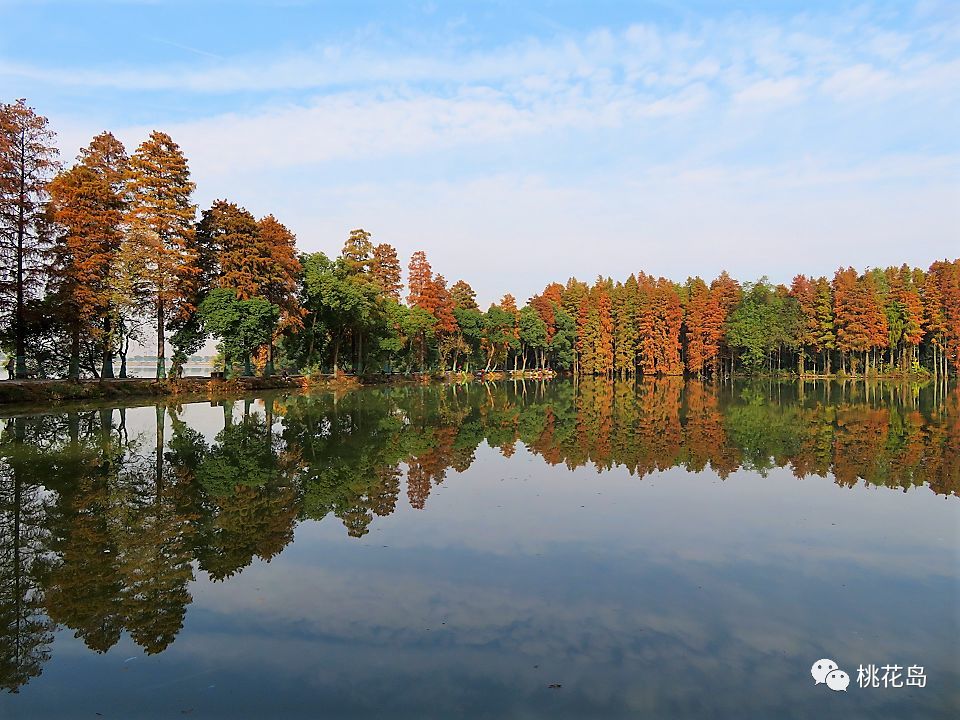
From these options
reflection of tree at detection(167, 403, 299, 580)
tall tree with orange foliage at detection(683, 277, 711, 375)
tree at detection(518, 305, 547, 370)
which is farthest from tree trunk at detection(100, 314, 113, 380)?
tall tree with orange foliage at detection(683, 277, 711, 375)

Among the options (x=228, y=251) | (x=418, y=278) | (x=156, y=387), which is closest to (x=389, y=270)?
(x=418, y=278)

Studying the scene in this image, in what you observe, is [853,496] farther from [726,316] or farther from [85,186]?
[726,316]

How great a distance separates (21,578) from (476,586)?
5.08 m

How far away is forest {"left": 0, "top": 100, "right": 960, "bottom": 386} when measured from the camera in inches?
1233

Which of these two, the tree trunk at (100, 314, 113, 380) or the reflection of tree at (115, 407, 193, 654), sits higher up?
the tree trunk at (100, 314, 113, 380)

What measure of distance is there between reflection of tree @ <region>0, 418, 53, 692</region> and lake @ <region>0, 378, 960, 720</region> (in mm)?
32

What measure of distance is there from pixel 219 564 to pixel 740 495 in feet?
28.4

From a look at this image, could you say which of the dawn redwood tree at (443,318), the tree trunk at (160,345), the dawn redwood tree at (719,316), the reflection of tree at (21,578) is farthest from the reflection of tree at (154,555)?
the dawn redwood tree at (719,316)

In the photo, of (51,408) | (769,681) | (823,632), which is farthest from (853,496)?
(51,408)

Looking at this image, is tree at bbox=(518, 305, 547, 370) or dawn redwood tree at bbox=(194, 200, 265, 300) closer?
dawn redwood tree at bbox=(194, 200, 265, 300)

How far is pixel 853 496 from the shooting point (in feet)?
37.2

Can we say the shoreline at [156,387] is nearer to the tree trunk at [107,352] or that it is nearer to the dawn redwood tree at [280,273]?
the tree trunk at [107,352]

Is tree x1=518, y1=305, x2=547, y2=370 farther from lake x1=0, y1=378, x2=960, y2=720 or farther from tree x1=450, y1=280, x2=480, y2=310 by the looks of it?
lake x1=0, y1=378, x2=960, y2=720

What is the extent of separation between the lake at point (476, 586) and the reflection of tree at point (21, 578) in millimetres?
32
